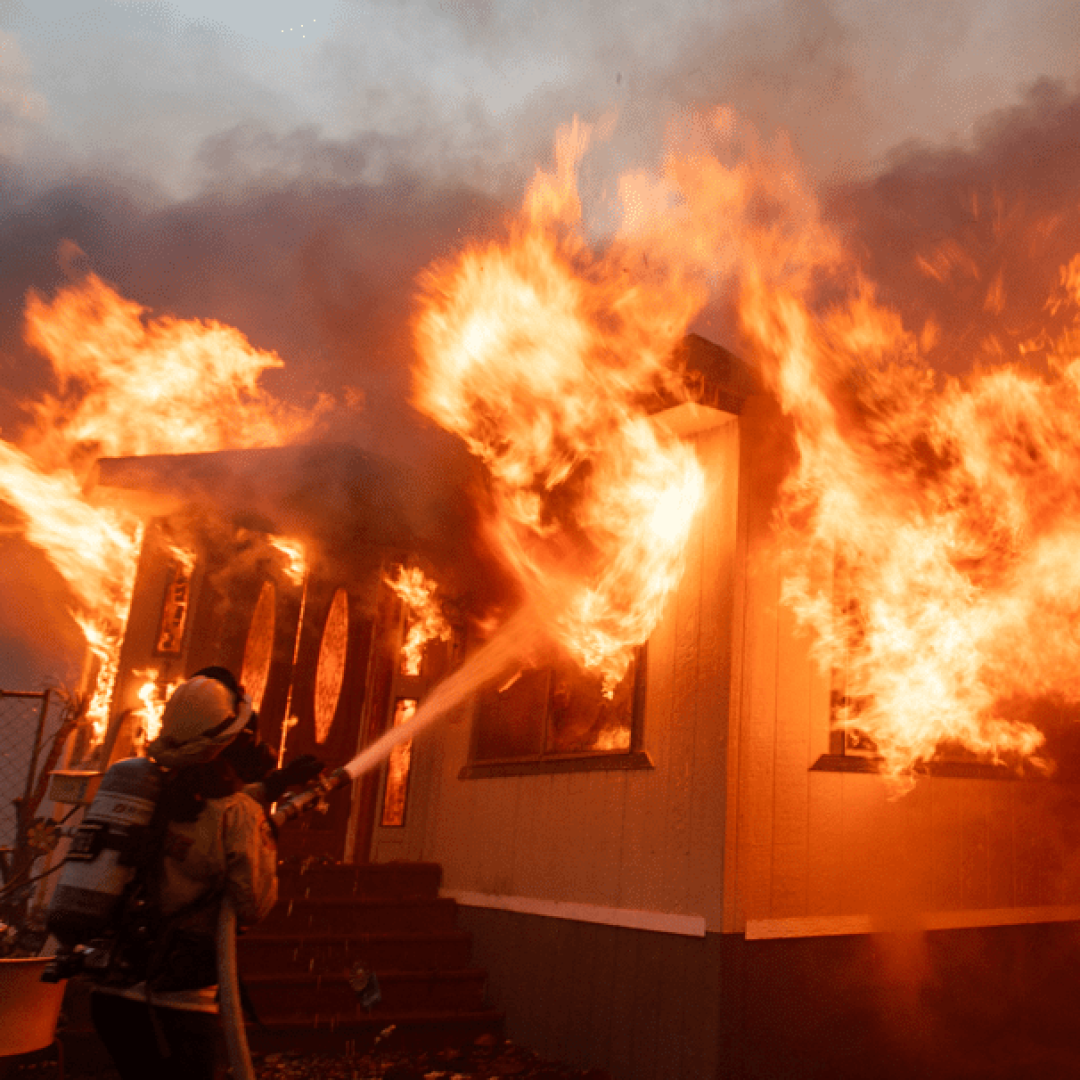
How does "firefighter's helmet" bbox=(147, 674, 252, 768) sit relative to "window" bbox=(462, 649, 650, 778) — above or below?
below

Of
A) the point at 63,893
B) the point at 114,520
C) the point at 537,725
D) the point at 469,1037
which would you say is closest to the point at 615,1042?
the point at 469,1037

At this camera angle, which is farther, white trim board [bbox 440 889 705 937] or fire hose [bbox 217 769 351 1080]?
white trim board [bbox 440 889 705 937]

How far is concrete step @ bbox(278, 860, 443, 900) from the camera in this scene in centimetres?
736

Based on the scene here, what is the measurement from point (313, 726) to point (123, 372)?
4012 mm

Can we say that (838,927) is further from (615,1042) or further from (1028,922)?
(1028,922)

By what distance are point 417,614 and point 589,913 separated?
367 centimetres

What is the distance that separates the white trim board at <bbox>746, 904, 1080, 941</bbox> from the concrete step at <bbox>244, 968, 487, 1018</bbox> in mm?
2690

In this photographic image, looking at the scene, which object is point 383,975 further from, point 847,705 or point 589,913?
point 847,705

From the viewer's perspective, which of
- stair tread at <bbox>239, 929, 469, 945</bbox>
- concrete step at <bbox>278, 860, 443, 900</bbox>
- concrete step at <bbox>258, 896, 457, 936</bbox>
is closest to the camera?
stair tread at <bbox>239, 929, 469, 945</bbox>

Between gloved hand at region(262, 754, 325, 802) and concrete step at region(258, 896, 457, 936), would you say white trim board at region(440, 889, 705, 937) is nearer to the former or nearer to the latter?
concrete step at region(258, 896, 457, 936)

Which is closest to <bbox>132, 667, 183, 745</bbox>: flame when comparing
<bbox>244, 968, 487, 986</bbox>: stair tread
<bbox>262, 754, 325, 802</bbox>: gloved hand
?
<bbox>244, 968, 487, 986</bbox>: stair tread

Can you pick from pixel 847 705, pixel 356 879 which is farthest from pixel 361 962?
pixel 847 705

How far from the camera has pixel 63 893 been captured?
131 inches

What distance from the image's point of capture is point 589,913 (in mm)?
6438
